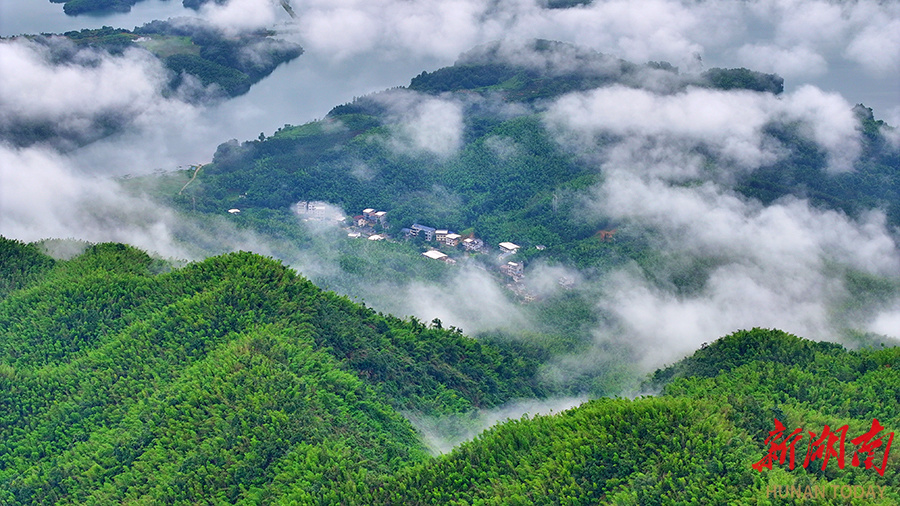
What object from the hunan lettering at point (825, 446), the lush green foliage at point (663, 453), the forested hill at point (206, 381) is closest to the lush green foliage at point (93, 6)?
the forested hill at point (206, 381)

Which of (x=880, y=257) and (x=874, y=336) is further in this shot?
(x=880, y=257)

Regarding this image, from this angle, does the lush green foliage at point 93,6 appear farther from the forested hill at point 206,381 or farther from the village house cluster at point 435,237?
the forested hill at point 206,381

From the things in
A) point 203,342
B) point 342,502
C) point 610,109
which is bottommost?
point 342,502

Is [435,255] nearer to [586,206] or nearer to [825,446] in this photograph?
[586,206]

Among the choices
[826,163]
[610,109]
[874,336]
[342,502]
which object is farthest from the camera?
[610,109]

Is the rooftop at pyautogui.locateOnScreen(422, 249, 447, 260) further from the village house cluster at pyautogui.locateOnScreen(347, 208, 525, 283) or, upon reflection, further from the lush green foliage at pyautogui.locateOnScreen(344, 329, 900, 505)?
the lush green foliage at pyautogui.locateOnScreen(344, 329, 900, 505)

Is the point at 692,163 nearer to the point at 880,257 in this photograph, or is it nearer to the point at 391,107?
the point at 880,257

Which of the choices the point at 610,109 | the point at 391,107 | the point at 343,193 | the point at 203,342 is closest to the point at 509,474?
the point at 203,342

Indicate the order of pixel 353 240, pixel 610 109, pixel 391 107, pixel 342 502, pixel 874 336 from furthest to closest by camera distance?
pixel 391 107 < pixel 610 109 < pixel 353 240 < pixel 874 336 < pixel 342 502

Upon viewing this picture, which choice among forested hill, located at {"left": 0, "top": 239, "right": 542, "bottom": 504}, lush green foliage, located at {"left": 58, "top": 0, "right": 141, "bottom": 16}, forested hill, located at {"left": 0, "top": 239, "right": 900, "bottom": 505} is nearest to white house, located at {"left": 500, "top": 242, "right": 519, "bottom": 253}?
forested hill, located at {"left": 0, "top": 239, "right": 542, "bottom": 504}
